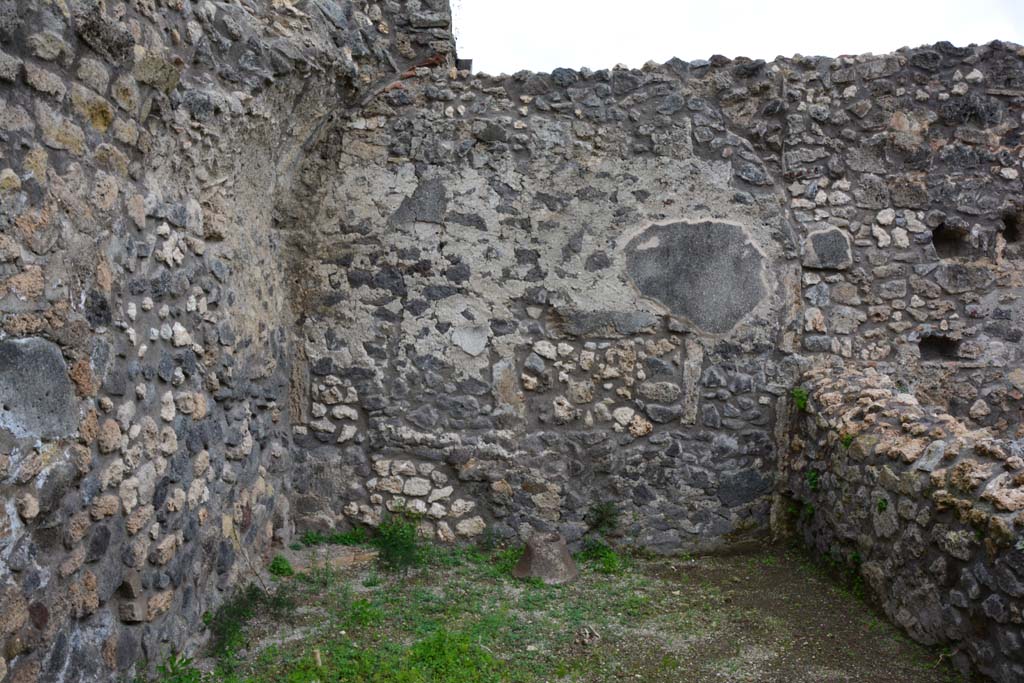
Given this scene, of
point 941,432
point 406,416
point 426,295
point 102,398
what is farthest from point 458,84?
point 941,432

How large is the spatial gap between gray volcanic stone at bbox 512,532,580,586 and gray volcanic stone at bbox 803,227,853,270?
2285 millimetres

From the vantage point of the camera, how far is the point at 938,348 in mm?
5109

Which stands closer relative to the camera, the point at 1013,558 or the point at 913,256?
the point at 1013,558

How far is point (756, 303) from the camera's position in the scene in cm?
499

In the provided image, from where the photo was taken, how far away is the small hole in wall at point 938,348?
5.05 metres

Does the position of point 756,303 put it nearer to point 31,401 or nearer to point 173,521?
point 173,521

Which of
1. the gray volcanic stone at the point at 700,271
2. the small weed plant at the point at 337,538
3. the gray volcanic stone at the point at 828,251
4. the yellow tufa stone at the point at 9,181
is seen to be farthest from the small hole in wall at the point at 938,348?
the yellow tufa stone at the point at 9,181

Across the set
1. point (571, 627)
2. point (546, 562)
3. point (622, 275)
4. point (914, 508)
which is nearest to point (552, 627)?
point (571, 627)

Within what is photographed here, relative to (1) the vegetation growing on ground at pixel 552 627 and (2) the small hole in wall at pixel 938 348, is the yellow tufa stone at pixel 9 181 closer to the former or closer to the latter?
(1) the vegetation growing on ground at pixel 552 627

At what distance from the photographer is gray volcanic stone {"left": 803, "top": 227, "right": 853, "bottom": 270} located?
16.4 ft

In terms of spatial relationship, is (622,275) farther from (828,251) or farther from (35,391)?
(35,391)

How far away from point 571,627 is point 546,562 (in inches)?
25.3

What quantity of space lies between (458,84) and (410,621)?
3.14 m

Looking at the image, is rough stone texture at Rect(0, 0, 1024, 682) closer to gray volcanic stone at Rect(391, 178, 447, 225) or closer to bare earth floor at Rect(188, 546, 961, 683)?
gray volcanic stone at Rect(391, 178, 447, 225)
